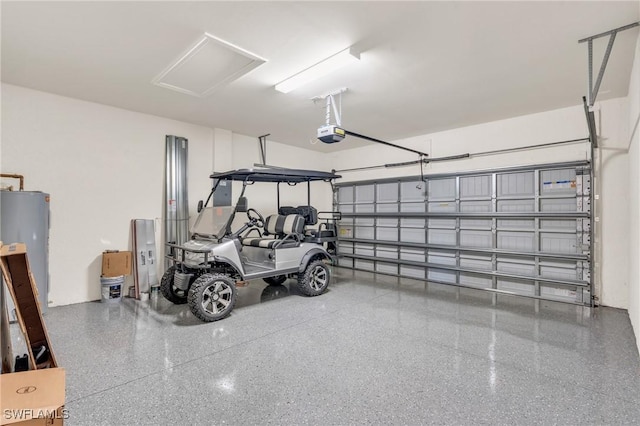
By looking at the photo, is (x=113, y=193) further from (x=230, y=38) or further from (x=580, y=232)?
(x=580, y=232)

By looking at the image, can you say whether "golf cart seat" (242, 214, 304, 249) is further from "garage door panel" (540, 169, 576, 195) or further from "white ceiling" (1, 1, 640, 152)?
"garage door panel" (540, 169, 576, 195)

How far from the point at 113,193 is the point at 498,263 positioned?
6.55 metres

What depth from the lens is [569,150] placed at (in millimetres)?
4652

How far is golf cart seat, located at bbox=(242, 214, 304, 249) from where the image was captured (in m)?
4.80

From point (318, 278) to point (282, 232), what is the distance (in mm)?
1009

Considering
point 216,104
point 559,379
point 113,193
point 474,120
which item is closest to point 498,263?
point 474,120

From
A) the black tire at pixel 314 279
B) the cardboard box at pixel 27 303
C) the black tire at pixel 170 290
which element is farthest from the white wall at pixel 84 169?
the cardboard box at pixel 27 303

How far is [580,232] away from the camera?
177 inches

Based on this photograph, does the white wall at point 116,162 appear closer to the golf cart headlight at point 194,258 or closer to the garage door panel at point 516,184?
the garage door panel at point 516,184

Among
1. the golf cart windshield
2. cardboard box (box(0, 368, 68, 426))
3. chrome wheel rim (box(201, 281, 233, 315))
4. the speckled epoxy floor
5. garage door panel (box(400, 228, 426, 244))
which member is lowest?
the speckled epoxy floor

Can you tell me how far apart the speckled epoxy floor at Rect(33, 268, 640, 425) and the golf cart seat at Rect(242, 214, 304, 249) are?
3.22 feet

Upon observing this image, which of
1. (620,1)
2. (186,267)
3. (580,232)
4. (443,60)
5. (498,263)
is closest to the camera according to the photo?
(620,1)

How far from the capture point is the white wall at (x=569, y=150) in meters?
4.23

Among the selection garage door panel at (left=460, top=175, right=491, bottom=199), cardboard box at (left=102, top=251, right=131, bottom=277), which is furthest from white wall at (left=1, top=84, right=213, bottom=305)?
garage door panel at (left=460, top=175, right=491, bottom=199)
